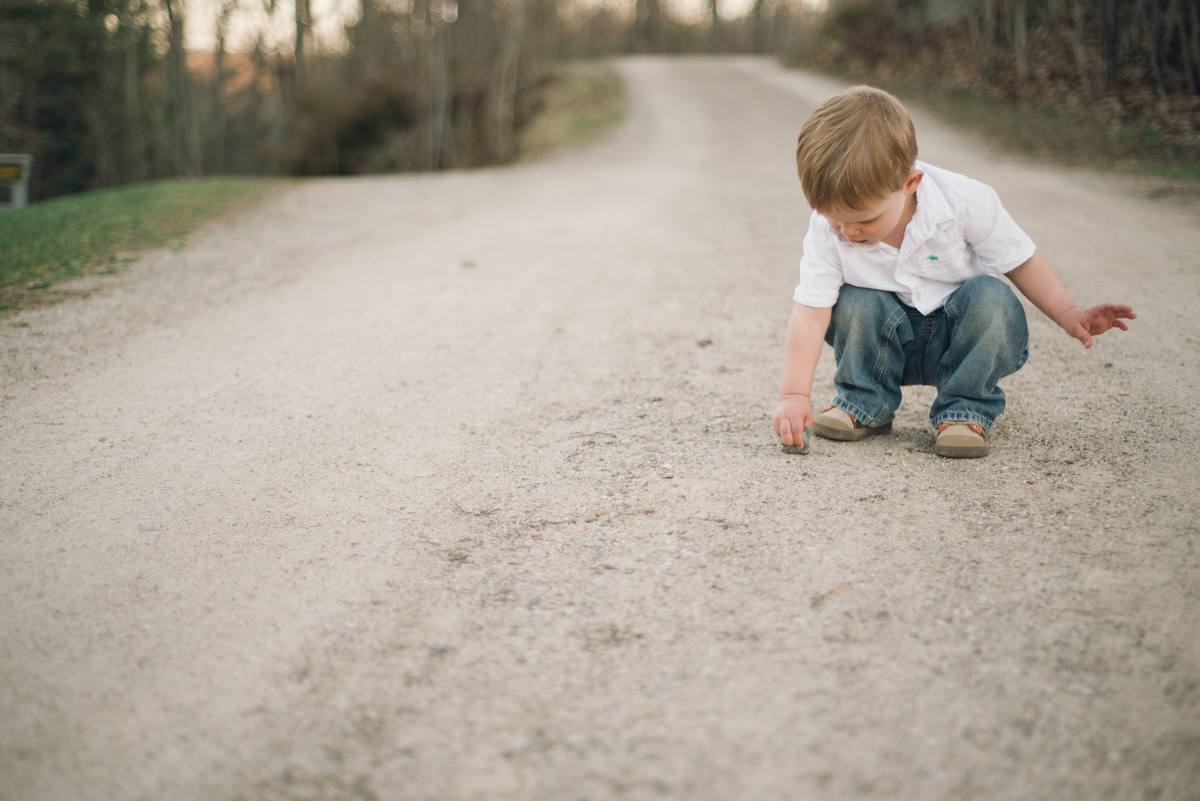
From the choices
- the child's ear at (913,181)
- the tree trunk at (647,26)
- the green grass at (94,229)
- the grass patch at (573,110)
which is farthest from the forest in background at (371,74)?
the tree trunk at (647,26)

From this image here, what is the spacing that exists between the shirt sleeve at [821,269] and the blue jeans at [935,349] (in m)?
0.07

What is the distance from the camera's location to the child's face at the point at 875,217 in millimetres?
2111

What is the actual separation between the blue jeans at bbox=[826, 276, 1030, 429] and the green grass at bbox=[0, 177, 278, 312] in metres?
4.33

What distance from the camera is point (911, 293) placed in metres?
2.36

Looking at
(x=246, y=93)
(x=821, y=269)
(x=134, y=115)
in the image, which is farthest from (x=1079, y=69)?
(x=246, y=93)

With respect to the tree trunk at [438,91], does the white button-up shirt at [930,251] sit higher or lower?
lower

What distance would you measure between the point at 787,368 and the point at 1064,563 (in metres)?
0.90

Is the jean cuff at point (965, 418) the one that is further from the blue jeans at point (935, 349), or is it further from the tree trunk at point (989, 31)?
the tree trunk at point (989, 31)

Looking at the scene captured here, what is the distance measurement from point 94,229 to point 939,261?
6076 millimetres

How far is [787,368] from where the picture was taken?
7.64ft

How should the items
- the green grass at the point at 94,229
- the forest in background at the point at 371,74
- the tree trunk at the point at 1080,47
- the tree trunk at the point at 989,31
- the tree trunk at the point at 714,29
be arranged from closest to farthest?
the green grass at the point at 94,229 < the tree trunk at the point at 1080,47 < the forest in background at the point at 371,74 < the tree trunk at the point at 989,31 < the tree trunk at the point at 714,29

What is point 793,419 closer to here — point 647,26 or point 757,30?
point 647,26

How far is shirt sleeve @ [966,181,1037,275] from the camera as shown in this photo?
2.25 m

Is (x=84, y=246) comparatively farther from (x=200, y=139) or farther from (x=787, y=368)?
(x=200, y=139)
